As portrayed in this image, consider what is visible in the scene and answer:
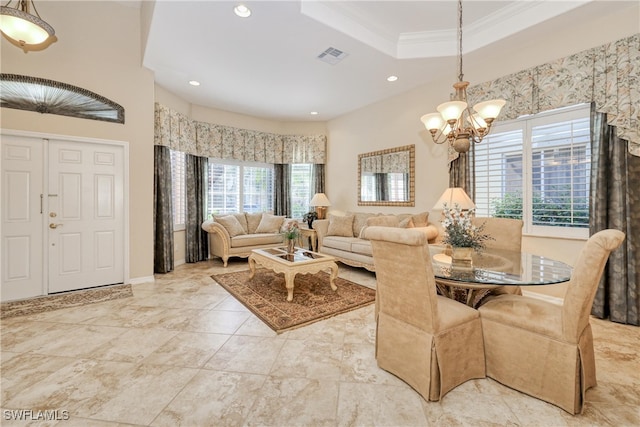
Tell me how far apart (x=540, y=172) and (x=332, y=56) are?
3021 mm

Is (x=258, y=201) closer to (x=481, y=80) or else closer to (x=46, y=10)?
(x=46, y=10)

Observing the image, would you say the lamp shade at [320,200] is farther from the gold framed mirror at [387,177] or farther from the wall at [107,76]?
the wall at [107,76]

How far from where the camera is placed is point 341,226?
5211 millimetres

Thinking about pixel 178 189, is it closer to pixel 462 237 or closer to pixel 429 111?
pixel 429 111

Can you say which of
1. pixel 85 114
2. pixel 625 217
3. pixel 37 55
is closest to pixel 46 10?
pixel 37 55

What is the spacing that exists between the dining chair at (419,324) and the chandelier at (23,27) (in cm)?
316

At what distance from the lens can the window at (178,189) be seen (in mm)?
5180

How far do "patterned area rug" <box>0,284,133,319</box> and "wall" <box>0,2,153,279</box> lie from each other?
41cm

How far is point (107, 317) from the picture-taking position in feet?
9.43

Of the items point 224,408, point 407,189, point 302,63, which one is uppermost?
point 302,63

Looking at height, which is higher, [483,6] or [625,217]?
[483,6]

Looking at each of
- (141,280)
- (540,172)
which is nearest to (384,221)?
(540,172)

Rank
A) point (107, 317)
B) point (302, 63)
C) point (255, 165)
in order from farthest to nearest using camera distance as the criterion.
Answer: point (255, 165)
point (302, 63)
point (107, 317)

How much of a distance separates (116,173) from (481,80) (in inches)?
209
